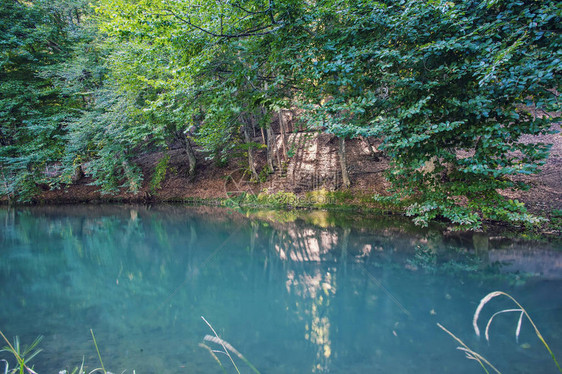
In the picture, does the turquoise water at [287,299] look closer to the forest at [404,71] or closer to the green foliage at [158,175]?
the forest at [404,71]

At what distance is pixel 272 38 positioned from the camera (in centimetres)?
614

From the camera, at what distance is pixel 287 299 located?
14.7 feet

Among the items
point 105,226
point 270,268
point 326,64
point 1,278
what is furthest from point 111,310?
point 105,226

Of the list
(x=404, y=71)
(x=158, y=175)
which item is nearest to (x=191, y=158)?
(x=158, y=175)

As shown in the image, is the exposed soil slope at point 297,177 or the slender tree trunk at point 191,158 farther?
the slender tree trunk at point 191,158

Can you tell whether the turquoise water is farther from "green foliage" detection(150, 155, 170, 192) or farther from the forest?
"green foliage" detection(150, 155, 170, 192)

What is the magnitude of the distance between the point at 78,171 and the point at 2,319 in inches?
629

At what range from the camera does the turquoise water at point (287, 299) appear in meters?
3.13

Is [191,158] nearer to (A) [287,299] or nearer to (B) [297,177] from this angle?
(B) [297,177]

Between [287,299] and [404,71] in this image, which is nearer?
[287,299]

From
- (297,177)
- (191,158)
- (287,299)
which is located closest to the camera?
(287,299)

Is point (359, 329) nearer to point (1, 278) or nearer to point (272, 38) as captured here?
point (272, 38)

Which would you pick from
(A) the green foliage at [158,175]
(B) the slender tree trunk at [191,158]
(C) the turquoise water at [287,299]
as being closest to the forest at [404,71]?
(C) the turquoise water at [287,299]

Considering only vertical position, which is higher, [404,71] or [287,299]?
[404,71]
